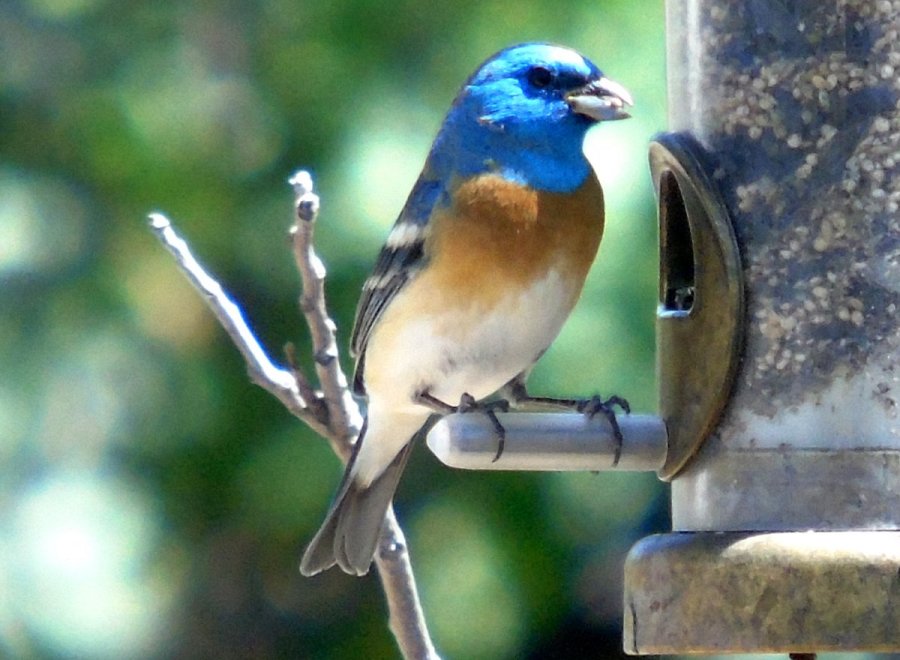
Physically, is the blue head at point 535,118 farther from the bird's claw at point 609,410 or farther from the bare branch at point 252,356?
the bare branch at point 252,356

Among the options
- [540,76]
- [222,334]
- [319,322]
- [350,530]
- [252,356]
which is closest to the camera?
[319,322]

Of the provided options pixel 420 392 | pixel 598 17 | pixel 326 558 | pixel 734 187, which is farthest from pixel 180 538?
pixel 734 187

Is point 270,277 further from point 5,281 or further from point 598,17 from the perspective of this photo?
point 598,17

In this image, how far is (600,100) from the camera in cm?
430

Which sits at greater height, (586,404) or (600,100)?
(600,100)

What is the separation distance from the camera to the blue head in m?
4.31

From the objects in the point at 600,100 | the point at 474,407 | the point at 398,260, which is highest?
the point at 600,100

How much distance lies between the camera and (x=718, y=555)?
11.4 feet

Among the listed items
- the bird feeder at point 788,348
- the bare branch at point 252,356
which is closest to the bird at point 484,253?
the bird feeder at point 788,348

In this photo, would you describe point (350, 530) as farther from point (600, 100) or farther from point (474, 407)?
point (600, 100)

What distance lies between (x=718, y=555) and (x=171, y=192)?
2236mm

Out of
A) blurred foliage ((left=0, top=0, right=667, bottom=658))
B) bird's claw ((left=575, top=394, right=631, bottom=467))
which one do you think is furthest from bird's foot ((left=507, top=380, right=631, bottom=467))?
blurred foliage ((left=0, top=0, right=667, bottom=658))

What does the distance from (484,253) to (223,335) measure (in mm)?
1323

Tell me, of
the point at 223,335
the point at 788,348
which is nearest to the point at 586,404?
the point at 788,348
